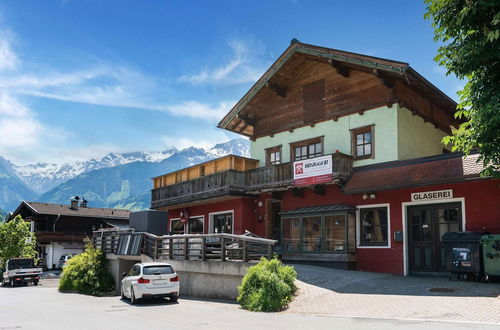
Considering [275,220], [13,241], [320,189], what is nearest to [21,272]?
[13,241]

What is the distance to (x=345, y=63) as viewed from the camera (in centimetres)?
2302

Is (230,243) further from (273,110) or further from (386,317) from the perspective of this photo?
(273,110)

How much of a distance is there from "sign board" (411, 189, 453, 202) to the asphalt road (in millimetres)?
8446

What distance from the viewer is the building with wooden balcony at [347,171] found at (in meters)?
18.6

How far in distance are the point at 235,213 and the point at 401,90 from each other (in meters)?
11.2

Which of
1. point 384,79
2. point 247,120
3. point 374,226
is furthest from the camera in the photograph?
point 247,120

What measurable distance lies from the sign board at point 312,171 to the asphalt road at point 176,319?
7638mm

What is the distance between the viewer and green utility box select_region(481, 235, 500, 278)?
15.3 m

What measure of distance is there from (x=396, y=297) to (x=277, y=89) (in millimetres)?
15082

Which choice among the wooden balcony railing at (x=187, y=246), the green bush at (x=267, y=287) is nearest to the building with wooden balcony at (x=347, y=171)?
the wooden balcony railing at (x=187, y=246)

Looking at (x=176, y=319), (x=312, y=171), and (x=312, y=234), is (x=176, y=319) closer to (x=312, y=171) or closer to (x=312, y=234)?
(x=312, y=234)

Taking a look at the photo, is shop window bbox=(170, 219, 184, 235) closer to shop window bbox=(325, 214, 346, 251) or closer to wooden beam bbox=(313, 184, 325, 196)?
wooden beam bbox=(313, 184, 325, 196)

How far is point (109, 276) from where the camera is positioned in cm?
2536

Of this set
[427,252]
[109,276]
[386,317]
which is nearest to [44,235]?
[109,276]
